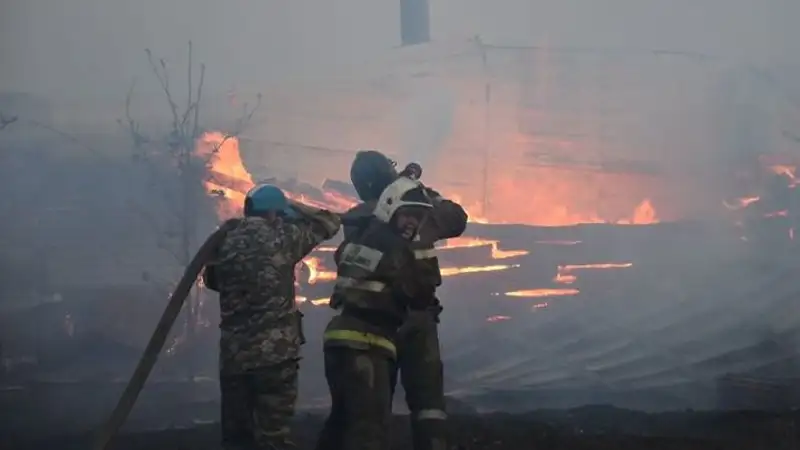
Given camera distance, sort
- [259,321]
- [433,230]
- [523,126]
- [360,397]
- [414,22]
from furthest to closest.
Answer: [523,126] < [414,22] < [433,230] < [259,321] < [360,397]

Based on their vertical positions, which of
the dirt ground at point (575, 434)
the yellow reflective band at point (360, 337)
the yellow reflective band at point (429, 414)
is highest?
the yellow reflective band at point (360, 337)

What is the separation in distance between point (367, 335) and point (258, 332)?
1.69 ft

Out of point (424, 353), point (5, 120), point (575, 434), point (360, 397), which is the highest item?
point (5, 120)

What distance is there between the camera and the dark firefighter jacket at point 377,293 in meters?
5.05

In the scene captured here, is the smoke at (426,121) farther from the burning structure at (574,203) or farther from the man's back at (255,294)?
the man's back at (255,294)

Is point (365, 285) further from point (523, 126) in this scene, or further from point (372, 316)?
point (523, 126)

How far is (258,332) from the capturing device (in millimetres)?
5086

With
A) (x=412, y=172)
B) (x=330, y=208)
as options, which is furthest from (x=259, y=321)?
(x=330, y=208)

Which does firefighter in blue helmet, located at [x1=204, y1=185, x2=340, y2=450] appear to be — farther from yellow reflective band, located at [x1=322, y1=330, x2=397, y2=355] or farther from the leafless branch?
the leafless branch

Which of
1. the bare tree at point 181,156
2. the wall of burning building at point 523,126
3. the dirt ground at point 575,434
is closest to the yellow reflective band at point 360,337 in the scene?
the dirt ground at point 575,434

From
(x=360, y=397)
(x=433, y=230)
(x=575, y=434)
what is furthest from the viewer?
(x=575, y=434)

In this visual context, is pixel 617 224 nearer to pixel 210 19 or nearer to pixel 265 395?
pixel 210 19

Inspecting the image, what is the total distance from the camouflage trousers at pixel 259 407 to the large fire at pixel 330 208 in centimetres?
409

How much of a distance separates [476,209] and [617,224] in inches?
50.0
